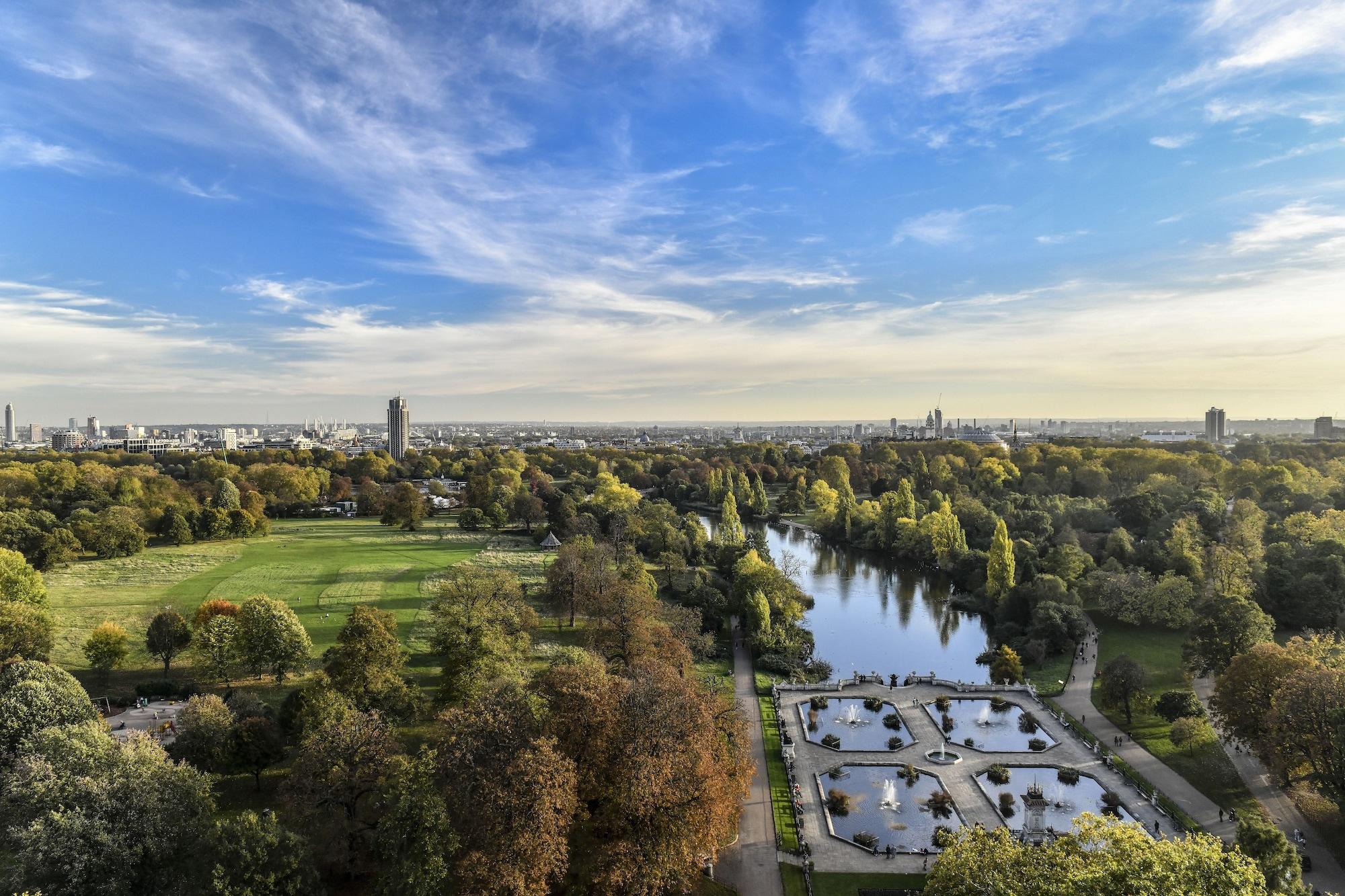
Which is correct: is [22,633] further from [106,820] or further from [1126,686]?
[1126,686]

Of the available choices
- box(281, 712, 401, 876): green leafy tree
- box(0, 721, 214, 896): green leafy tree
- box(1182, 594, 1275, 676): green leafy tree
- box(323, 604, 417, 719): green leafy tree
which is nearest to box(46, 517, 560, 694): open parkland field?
box(323, 604, 417, 719): green leafy tree

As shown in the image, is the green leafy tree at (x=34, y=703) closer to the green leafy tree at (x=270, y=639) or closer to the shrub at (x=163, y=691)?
the shrub at (x=163, y=691)

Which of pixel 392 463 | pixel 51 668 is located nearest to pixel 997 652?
pixel 51 668

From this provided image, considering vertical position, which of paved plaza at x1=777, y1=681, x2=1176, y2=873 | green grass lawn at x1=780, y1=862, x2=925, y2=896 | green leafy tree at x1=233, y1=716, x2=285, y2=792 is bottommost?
green grass lawn at x1=780, y1=862, x2=925, y2=896

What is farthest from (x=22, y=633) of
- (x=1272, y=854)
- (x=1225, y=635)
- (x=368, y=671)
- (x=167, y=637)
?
(x=1225, y=635)

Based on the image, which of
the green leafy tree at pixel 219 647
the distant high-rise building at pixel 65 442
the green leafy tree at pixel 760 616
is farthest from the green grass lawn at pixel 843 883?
the distant high-rise building at pixel 65 442

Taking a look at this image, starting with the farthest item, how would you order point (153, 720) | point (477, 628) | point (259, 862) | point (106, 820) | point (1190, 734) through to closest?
point (477, 628)
point (153, 720)
point (1190, 734)
point (106, 820)
point (259, 862)

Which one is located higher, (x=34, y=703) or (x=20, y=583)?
(x=20, y=583)

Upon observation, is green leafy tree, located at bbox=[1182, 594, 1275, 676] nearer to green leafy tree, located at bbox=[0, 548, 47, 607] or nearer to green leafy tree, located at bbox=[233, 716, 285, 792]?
green leafy tree, located at bbox=[233, 716, 285, 792]

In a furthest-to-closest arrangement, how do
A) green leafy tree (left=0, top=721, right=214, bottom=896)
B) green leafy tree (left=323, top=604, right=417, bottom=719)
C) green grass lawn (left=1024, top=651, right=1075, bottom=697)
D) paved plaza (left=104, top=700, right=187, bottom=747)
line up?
green grass lawn (left=1024, top=651, right=1075, bottom=697) → green leafy tree (left=323, top=604, right=417, bottom=719) → paved plaza (left=104, top=700, right=187, bottom=747) → green leafy tree (left=0, top=721, right=214, bottom=896)
